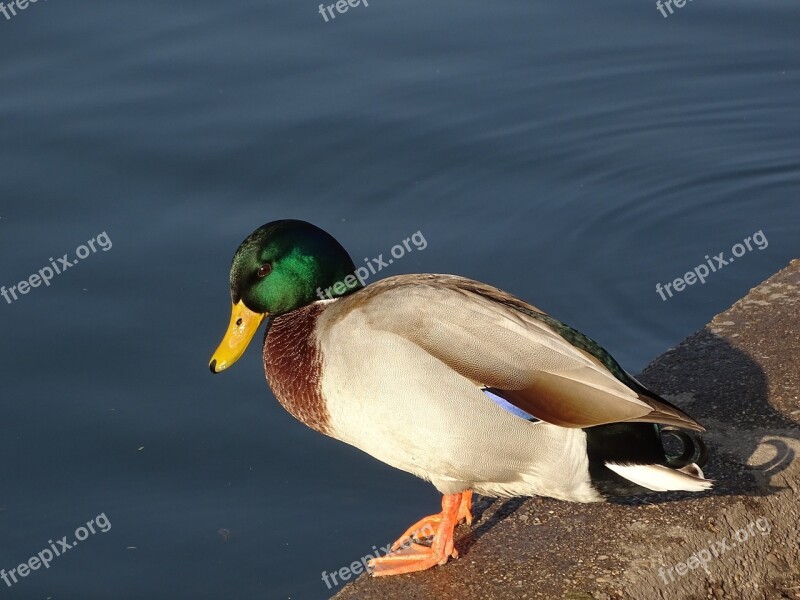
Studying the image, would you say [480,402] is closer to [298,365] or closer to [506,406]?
[506,406]

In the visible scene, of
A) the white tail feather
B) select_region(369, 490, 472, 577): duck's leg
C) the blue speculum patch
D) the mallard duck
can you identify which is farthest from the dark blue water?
the white tail feather

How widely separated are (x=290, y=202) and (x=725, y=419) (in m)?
3.34

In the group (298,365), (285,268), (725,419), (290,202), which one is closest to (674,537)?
(725,419)

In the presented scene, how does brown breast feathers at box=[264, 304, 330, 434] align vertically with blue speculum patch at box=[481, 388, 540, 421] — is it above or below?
above

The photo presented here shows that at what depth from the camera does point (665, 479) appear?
3.69m

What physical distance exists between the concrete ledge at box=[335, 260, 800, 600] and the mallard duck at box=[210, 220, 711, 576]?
6.8 inches

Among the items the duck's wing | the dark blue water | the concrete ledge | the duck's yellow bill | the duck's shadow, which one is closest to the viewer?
the duck's wing

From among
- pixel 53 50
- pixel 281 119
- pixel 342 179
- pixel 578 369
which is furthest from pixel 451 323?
pixel 53 50

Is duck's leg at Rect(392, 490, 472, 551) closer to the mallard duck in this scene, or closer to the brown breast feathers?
the mallard duck

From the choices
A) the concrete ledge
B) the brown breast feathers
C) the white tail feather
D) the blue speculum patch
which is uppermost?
the brown breast feathers

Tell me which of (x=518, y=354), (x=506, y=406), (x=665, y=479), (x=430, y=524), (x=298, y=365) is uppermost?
(x=298, y=365)

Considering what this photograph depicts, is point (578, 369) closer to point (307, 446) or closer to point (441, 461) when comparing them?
point (441, 461)

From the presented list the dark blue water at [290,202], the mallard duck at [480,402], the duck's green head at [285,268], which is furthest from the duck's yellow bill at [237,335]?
the dark blue water at [290,202]

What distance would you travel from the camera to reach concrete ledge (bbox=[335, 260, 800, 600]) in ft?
12.6
